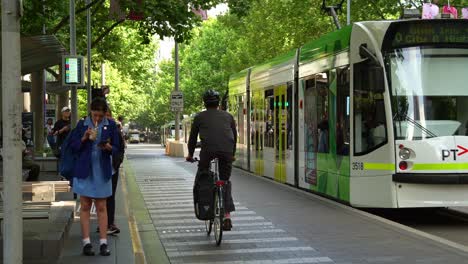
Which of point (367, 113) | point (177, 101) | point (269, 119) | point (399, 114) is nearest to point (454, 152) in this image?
point (399, 114)

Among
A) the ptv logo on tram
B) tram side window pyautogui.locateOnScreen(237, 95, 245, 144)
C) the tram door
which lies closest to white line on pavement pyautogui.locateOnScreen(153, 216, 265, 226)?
the ptv logo on tram

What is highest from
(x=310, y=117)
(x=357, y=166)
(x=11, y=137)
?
(x=310, y=117)

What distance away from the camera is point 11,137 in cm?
490

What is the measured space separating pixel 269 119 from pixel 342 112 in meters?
6.05

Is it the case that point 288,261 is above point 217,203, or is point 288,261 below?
below

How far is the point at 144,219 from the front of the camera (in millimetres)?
11172

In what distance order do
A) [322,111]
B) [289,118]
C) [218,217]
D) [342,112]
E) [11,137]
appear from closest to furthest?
1. [11,137]
2. [218,217]
3. [342,112]
4. [322,111]
5. [289,118]

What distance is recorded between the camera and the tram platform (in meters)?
7.67

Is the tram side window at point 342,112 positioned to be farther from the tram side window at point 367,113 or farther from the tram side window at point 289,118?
the tram side window at point 289,118

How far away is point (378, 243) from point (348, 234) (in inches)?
28.8

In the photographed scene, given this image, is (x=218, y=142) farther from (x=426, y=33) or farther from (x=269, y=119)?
(x=269, y=119)

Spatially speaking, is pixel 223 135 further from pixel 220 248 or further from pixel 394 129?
pixel 394 129

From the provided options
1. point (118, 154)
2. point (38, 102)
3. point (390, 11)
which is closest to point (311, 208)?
point (118, 154)

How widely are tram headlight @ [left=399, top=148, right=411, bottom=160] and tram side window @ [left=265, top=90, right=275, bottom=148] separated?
23.6 ft
